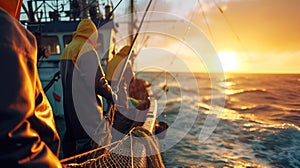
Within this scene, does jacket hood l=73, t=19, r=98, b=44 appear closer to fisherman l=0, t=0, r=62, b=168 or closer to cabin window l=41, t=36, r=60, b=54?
fisherman l=0, t=0, r=62, b=168

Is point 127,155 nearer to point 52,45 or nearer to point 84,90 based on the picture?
point 84,90

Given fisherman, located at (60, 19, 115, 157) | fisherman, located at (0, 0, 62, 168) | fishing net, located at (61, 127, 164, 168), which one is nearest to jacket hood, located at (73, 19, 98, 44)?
fisherman, located at (60, 19, 115, 157)

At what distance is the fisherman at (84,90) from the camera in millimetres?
3141

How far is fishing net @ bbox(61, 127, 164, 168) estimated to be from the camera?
2.77 metres

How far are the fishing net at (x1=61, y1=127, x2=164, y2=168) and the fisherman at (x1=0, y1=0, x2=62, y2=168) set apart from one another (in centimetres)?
127

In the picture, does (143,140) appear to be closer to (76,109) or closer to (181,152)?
(76,109)

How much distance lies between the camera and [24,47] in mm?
1049

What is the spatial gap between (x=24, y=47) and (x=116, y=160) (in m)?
2.35

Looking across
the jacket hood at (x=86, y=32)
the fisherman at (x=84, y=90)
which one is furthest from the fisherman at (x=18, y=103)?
the jacket hood at (x=86, y=32)

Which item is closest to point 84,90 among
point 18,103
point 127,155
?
point 127,155

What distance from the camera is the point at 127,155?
330 centimetres

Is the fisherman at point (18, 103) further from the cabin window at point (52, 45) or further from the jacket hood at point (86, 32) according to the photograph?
the cabin window at point (52, 45)

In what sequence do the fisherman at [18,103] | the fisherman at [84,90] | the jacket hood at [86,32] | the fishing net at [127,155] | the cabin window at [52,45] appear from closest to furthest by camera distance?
the fisherman at [18,103] < the fishing net at [127,155] < the fisherman at [84,90] < the jacket hood at [86,32] < the cabin window at [52,45]

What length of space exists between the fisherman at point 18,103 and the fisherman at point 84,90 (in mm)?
2022
